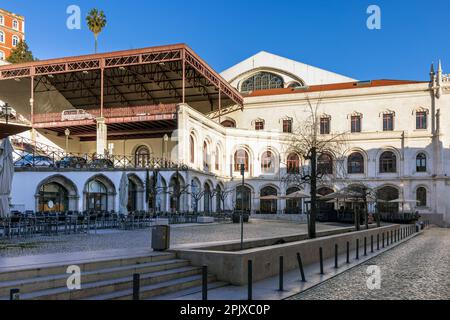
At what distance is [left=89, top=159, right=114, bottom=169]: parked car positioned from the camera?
1447 inches

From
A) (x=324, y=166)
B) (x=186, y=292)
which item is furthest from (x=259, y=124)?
(x=186, y=292)

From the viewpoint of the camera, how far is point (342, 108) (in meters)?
59.8

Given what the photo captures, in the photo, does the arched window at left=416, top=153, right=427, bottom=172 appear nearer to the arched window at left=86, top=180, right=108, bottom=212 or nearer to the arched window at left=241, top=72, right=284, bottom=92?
the arched window at left=241, top=72, right=284, bottom=92

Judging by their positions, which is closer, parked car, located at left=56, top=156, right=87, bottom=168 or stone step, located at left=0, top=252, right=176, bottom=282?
stone step, located at left=0, top=252, right=176, bottom=282

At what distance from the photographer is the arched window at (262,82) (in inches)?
2783

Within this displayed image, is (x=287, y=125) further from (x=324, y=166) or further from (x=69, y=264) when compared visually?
(x=69, y=264)

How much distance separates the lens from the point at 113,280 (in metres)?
9.70

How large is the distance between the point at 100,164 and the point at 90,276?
2877 centimetres

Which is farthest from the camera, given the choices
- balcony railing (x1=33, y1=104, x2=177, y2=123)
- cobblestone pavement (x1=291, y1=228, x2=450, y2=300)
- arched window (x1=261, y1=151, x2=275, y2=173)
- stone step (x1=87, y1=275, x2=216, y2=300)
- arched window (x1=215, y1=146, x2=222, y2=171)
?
arched window (x1=261, y1=151, x2=275, y2=173)

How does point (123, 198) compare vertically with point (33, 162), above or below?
below

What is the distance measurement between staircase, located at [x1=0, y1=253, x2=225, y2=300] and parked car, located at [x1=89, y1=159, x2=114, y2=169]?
26.0m

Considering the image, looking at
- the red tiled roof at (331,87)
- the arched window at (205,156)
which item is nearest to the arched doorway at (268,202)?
the arched window at (205,156)

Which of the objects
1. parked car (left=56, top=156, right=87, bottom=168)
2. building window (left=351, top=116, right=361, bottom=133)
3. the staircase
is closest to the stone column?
parked car (left=56, top=156, right=87, bottom=168)

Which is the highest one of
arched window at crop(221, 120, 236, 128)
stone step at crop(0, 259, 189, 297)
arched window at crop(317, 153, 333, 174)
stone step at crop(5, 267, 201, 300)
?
arched window at crop(221, 120, 236, 128)
